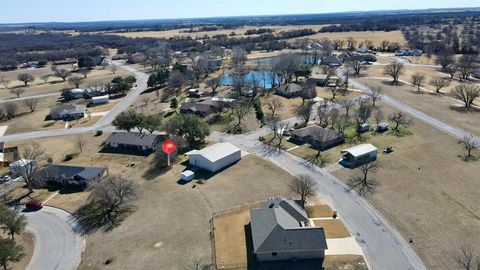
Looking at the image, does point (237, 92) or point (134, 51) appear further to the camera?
point (134, 51)

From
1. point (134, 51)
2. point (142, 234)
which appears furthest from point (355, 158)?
point (134, 51)

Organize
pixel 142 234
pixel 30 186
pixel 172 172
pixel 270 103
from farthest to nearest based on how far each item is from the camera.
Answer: pixel 270 103 → pixel 172 172 → pixel 30 186 → pixel 142 234

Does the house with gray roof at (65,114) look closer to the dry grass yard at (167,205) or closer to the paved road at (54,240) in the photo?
the dry grass yard at (167,205)

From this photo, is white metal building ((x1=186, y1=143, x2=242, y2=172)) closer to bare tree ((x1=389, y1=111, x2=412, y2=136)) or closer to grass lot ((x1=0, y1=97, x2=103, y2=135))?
bare tree ((x1=389, y1=111, x2=412, y2=136))

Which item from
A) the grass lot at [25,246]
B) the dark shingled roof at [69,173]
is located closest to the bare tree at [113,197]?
the dark shingled roof at [69,173]

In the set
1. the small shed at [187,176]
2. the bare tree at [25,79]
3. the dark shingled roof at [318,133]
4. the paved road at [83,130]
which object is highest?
→ the bare tree at [25,79]

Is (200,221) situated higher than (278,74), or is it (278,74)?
(278,74)

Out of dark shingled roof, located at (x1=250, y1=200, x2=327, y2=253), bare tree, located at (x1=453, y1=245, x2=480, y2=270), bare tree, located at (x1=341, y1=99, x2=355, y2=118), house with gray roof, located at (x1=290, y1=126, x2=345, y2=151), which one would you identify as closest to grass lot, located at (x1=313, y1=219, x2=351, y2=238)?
dark shingled roof, located at (x1=250, y1=200, x2=327, y2=253)

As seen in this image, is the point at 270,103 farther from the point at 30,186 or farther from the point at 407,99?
the point at 30,186
